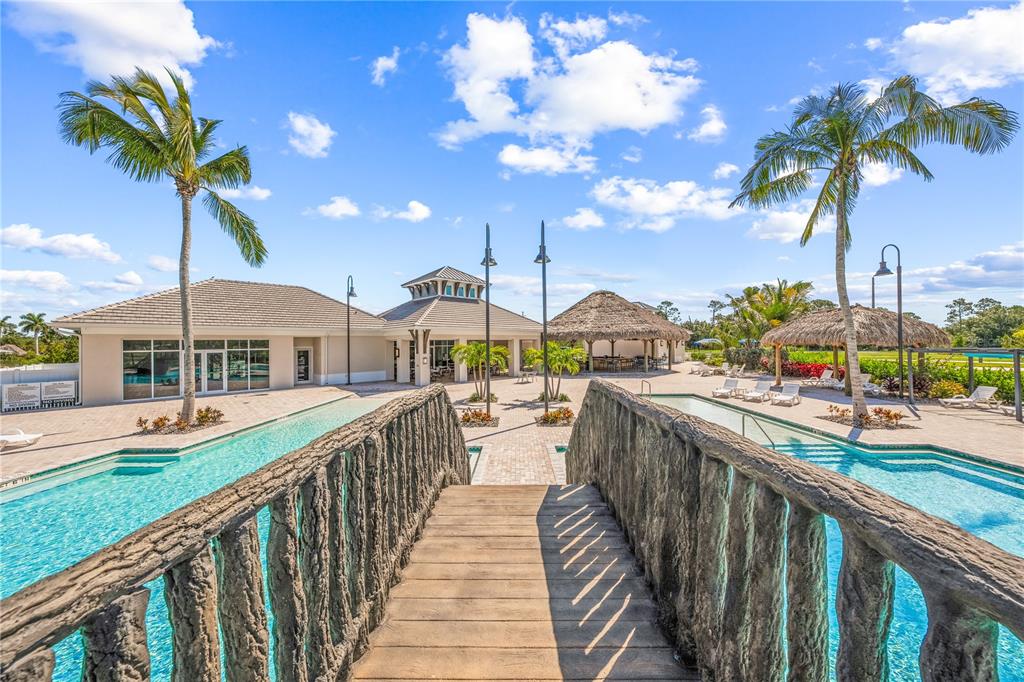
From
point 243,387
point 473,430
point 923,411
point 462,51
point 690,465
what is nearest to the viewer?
point 690,465

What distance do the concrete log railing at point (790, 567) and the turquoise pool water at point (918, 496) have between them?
1.79 meters

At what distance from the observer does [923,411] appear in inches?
523

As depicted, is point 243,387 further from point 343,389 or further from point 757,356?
point 757,356

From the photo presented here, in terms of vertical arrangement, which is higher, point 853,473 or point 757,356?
point 757,356

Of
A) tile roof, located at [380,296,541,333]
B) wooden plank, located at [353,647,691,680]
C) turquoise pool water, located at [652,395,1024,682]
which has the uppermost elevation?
tile roof, located at [380,296,541,333]

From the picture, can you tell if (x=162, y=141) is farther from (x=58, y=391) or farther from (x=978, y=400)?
(x=978, y=400)

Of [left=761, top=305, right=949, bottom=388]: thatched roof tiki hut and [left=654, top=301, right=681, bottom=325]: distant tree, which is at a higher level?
[left=654, top=301, right=681, bottom=325]: distant tree

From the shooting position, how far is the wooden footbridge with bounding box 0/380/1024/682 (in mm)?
884

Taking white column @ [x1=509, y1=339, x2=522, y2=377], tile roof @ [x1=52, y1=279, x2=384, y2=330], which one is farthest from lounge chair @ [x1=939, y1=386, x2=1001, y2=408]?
tile roof @ [x1=52, y1=279, x2=384, y2=330]

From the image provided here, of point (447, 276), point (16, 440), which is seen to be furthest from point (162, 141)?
point (447, 276)

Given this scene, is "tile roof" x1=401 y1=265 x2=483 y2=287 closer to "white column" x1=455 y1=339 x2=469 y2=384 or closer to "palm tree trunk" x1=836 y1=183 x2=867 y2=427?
"white column" x1=455 y1=339 x2=469 y2=384

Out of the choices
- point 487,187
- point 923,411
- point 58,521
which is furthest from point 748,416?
point 58,521

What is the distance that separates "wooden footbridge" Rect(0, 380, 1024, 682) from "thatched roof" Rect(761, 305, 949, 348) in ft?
62.4

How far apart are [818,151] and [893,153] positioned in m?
1.59
